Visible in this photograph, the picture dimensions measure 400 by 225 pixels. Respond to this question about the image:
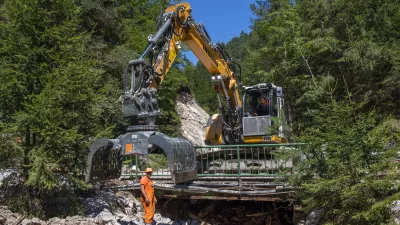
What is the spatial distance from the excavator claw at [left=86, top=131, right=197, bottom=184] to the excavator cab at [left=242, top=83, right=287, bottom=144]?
3173 millimetres

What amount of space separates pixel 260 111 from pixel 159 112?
15.2ft

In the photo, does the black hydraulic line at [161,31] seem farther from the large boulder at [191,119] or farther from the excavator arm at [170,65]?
the large boulder at [191,119]

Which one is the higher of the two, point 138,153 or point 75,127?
point 75,127

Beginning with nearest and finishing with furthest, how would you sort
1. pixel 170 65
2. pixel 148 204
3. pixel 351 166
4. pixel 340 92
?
pixel 351 166 < pixel 148 204 < pixel 170 65 < pixel 340 92

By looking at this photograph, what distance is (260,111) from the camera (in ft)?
38.5

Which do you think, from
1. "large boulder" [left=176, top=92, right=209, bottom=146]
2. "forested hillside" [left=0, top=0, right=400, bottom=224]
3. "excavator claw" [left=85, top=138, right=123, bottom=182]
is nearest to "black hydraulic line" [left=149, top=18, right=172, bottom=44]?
"forested hillside" [left=0, top=0, right=400, bottom=224]

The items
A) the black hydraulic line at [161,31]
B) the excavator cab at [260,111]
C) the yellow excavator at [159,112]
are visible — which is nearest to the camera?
the yellow excavator at [159,112]

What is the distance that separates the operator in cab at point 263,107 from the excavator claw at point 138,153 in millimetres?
3743

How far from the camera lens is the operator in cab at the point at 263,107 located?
11.6 metres

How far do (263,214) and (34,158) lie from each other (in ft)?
18.7

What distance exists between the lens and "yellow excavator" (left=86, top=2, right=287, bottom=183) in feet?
24.8

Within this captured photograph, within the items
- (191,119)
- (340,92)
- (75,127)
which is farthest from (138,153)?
(191,119)

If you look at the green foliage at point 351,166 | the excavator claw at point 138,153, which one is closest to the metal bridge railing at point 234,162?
the excavator claw at point 138,153

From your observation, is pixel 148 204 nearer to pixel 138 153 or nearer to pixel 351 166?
pixel 138 153
